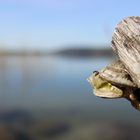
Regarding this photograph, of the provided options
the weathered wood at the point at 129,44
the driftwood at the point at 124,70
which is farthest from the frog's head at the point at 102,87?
the weathered wood at the point at 129,44

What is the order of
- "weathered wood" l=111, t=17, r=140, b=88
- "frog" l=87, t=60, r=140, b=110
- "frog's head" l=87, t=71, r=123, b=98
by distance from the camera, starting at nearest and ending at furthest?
"weathered wood" l=111, t=17, r=140, b=88, "frog" l=87, t=60, r=140, b=110, "frog's head" l=87, t=71, r=123, b=98

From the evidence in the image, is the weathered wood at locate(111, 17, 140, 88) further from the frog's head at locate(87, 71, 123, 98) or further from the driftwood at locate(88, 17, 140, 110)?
the frog's head at locate(87, 71, 123, 98)

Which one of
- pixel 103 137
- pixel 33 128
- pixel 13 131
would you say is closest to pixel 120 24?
pixel 103 137

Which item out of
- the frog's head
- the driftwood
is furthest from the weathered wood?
the frog's head

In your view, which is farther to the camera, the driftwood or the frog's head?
the frog's head

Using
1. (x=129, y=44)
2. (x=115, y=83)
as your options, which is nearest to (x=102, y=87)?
(x=115, y=83)

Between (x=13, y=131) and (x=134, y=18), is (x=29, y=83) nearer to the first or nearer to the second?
(x=13, y=131)

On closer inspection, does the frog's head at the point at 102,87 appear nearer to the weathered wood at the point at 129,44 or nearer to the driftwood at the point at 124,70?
the driftwood at the point at 124,70

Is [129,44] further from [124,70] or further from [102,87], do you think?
[102,87]
